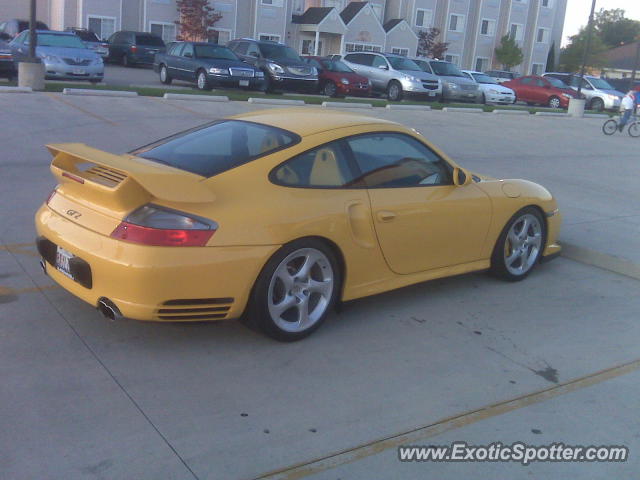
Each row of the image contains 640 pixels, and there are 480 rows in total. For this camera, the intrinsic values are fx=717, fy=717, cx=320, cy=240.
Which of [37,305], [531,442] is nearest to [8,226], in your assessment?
[37,305]

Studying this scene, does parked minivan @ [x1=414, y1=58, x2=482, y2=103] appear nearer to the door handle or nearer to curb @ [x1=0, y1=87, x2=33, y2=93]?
curb @ [x1=0, y1=87, x2=33, y2=93]

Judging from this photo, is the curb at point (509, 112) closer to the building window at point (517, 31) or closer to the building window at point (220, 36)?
the building window at point (220, 36)

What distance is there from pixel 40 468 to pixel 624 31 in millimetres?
111663

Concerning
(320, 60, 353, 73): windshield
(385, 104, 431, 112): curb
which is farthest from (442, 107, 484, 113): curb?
(320, 60, 353, 73): windshield

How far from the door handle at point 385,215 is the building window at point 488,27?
55004 mm

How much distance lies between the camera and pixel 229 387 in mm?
4090

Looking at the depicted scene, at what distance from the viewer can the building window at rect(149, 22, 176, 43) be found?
41.1m

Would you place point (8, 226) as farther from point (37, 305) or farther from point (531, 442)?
point (531, 442)

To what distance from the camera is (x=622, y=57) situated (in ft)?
252

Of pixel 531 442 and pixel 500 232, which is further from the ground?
pixel 500 232

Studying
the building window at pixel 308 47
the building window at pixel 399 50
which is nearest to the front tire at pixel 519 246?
the building window at pixel 308 47

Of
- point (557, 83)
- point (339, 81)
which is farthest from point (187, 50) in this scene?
point (557, 83)

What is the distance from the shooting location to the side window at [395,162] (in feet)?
17.0

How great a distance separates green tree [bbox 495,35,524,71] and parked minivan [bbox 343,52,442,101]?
30818 millimetres
